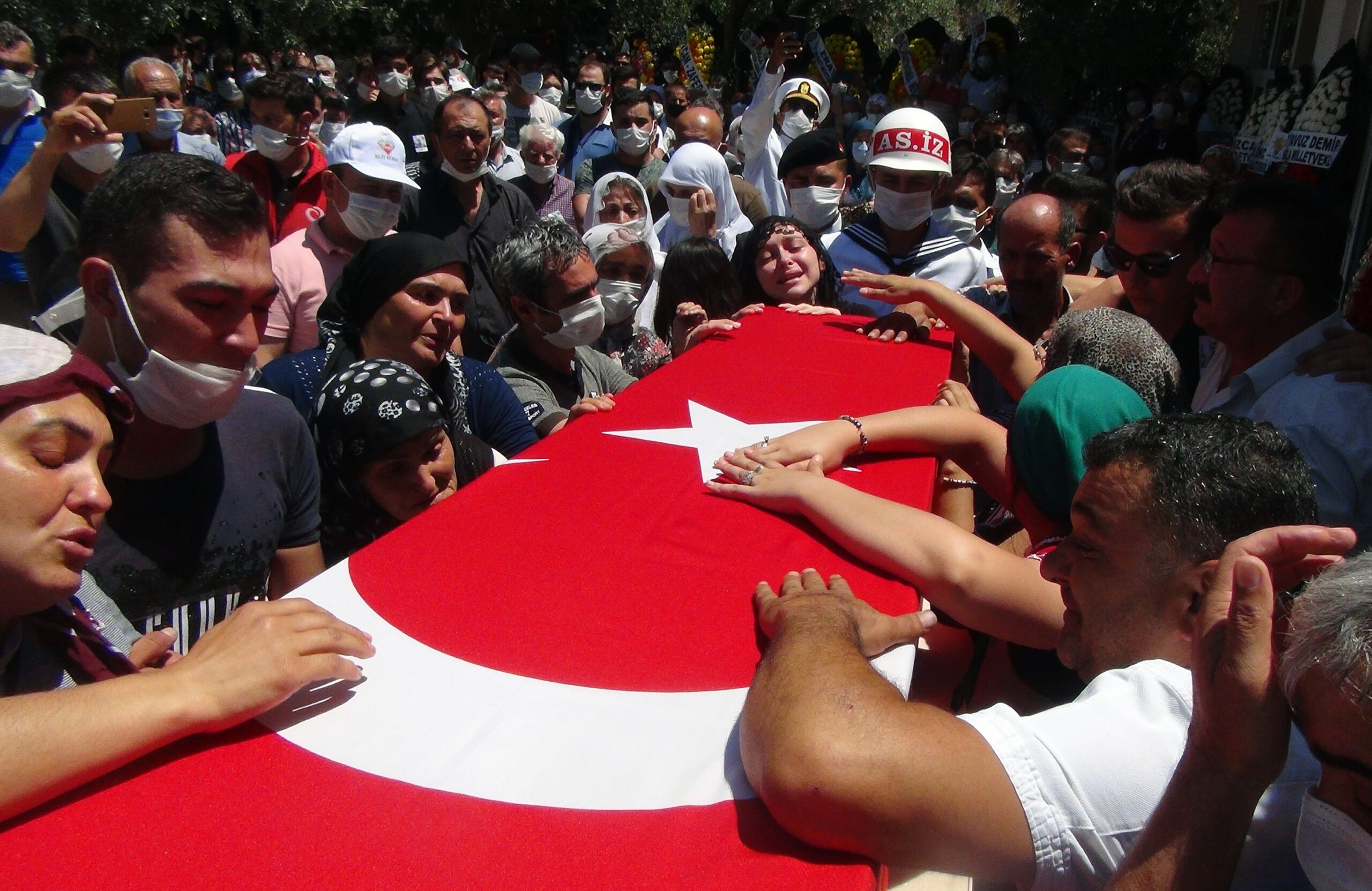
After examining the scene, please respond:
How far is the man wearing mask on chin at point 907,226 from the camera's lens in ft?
14.5

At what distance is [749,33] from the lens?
11.0 meters

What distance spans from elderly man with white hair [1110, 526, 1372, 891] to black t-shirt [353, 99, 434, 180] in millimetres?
4473

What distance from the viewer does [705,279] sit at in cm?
392

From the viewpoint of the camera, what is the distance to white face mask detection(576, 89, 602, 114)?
8234 millimetres

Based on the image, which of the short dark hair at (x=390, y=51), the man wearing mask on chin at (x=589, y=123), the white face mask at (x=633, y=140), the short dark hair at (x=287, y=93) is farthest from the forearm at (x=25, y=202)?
the short dark hair at (x=390, y=51)

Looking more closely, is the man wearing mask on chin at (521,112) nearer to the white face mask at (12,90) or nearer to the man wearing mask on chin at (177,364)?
the white face mask at (12,90)

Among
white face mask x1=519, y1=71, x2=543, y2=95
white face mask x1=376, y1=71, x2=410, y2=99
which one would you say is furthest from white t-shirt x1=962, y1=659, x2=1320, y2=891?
white face mask x1=519, y1=71, x2=543, y2=95

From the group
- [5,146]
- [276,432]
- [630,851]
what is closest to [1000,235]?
[276,432]

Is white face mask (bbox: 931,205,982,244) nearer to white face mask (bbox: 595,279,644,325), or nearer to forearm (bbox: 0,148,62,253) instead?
white face mask (bbox: 595,279,644,325)

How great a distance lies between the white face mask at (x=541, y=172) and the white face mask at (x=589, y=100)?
2.63 m

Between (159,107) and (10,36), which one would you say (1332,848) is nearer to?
(10,36)

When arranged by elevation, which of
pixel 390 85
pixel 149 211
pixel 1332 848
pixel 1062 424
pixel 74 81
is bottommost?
pixel 1332 848

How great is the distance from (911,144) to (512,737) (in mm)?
3844

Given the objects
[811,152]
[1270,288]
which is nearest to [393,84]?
[811,152]
